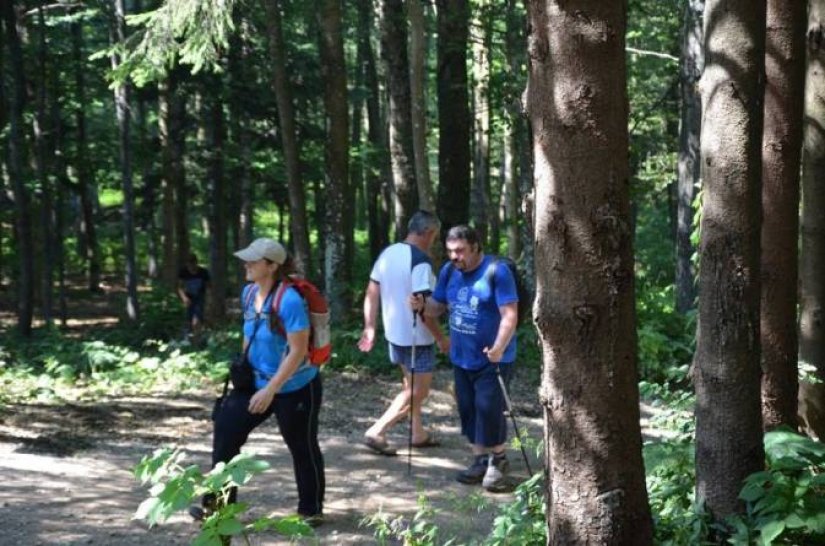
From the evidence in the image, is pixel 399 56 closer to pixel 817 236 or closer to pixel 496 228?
pixel 817 236

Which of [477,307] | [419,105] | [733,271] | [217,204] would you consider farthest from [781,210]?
[217,204]

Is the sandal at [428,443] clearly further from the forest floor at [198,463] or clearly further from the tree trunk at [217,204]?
the tree trunk at [217,204]

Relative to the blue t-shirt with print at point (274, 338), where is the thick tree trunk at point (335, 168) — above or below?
above

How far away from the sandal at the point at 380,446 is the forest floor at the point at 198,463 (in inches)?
3.1

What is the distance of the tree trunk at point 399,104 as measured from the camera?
50.6 ft

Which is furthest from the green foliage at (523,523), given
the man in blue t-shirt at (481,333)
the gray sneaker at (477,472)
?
the gray sneaker at (477,472)

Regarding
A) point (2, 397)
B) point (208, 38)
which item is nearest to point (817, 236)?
point (208, 38)

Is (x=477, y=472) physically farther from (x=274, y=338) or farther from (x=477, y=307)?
(x=274, y=338)

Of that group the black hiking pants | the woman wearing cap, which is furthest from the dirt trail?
the woman wearing cap

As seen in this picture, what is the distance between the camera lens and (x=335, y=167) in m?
16.1

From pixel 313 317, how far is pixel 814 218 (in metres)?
3.15

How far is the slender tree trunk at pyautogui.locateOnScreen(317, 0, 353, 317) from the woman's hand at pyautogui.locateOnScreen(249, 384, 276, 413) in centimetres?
982

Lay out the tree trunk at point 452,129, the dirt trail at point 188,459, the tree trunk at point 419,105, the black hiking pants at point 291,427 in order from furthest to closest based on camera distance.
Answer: the tree trunk at point 452,129
the tree trunk at point 419,105
the dirt trail at point 188,459
the black hiking pants at point 291,427

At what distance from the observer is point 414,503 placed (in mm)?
7383
